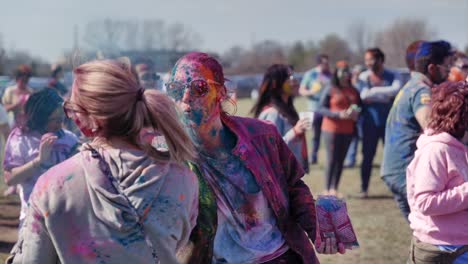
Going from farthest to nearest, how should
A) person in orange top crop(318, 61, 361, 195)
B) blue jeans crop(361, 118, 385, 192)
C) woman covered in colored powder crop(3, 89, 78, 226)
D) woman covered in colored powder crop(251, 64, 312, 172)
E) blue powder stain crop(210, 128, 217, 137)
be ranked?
blue jeans crop(361, 118, 385, 192), person in orange top crop(318, 61, 361, 195), woman covered in colored powder crop(251, 64, 312, 172), woman covered in colored powder crop(3, 89, 78, 226), blue powder stain crop(210, 128, 217, 137)

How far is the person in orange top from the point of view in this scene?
9.37m

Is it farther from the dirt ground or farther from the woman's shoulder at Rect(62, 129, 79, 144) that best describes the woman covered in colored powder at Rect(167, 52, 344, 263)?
the dirt ground

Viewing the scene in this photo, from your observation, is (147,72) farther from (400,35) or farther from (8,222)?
(400,35)

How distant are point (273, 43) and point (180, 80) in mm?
61424

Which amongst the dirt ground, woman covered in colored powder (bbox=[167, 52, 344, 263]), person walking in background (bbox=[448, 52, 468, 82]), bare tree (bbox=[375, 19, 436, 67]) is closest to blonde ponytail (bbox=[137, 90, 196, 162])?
woman covered in colored powder (bbox=[167, 52, 344, 263])

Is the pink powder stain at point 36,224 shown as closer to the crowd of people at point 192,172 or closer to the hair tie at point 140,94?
the crowd of people at point 192,172

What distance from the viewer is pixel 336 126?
9.40 metres

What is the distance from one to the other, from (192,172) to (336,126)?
23.5 ft

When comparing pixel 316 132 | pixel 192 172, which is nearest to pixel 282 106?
pixel 192 172

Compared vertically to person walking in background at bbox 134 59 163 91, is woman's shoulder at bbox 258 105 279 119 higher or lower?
higher

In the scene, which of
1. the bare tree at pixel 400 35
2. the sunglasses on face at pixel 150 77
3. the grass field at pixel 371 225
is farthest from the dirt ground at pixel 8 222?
the bare tree at pixel 400 35

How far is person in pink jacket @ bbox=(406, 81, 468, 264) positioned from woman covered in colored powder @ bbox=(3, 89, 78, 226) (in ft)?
8.55

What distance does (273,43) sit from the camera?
6388 centimetres

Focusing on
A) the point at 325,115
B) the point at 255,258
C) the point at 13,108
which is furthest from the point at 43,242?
the point at 13,108
